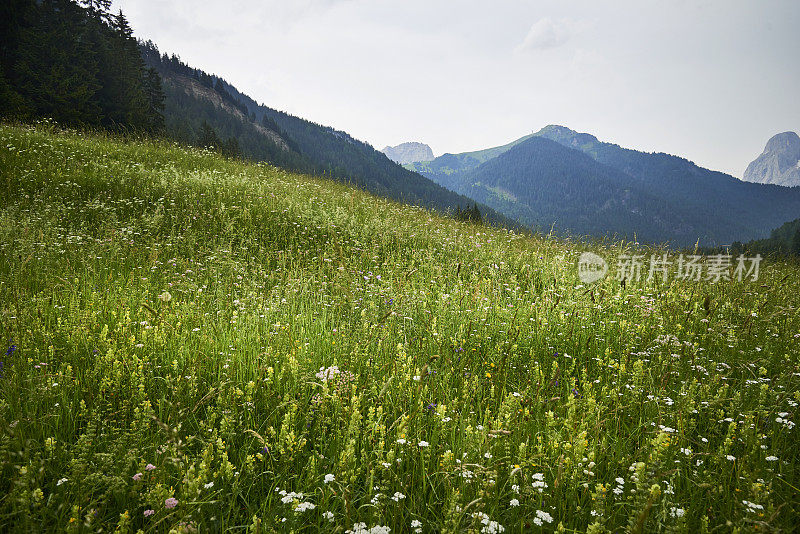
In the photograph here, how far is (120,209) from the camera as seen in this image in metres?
8.16

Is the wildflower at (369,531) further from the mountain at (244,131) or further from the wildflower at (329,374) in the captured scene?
the mountain at (244,131)

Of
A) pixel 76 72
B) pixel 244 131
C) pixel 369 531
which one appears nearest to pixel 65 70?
pixel 76 72

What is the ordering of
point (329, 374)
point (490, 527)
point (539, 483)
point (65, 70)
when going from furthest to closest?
Result: point (65, 70), point (329, 374), point (539, 483), point (490, 527)

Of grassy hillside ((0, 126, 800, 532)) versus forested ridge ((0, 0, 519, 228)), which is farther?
forested ridge ((0, 0, 519, 228))

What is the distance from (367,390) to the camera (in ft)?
9.68

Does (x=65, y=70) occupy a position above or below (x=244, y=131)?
below

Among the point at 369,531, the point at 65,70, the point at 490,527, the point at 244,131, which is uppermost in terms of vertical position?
the point at 244,131

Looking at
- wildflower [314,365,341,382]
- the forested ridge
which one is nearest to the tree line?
the forested ridge

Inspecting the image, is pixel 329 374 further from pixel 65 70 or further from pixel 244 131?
pixel 244 131

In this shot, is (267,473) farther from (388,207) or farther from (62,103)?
(62,103)

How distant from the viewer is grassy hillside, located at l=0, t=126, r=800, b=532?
1.93 meters

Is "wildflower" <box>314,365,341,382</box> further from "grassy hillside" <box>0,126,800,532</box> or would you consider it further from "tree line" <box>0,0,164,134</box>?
"tree line" <box>0,0,164,134</box>

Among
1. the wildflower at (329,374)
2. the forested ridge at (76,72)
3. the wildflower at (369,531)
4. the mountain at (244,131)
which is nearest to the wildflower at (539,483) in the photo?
the wildflower at (369,531)

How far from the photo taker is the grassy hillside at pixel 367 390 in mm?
1934
